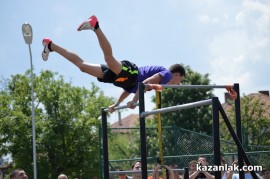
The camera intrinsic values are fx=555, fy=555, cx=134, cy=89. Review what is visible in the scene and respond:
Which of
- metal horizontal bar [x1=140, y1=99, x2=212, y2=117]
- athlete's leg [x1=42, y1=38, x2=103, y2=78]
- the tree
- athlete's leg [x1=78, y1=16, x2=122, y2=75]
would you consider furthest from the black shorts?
the tree

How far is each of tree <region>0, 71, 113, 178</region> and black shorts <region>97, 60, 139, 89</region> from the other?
2112 cm

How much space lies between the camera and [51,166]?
27.9 metres

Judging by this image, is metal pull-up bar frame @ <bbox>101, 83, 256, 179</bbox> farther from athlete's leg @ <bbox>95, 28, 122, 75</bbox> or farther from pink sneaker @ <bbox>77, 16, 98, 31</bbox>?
pink sneaker @ <bbox>77, 16, 98, 31</bbox>

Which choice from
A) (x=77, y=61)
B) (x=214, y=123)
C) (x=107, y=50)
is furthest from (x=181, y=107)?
(x=77, y=61)

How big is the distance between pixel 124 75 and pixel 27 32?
276 inches

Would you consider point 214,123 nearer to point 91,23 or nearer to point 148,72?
point 91,23

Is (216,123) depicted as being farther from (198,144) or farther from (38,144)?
(38,144)

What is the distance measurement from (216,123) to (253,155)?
6.36 m

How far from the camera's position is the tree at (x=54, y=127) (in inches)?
1099

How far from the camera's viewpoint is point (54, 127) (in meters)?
28.9

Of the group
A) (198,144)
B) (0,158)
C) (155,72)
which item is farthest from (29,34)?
(0,158)

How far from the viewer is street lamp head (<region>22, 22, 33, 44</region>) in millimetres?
12902

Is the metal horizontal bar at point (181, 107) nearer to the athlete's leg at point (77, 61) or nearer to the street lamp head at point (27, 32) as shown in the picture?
the athlete's leg at point (77, 61)

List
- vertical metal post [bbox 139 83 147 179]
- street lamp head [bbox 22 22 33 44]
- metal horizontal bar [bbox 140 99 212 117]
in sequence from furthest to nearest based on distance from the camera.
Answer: street lamp head [bbox 22 22 33 44], vertical metal post [bbox 139 83 147 179], metal horizontal bar [bbox 140 99 212 117]
